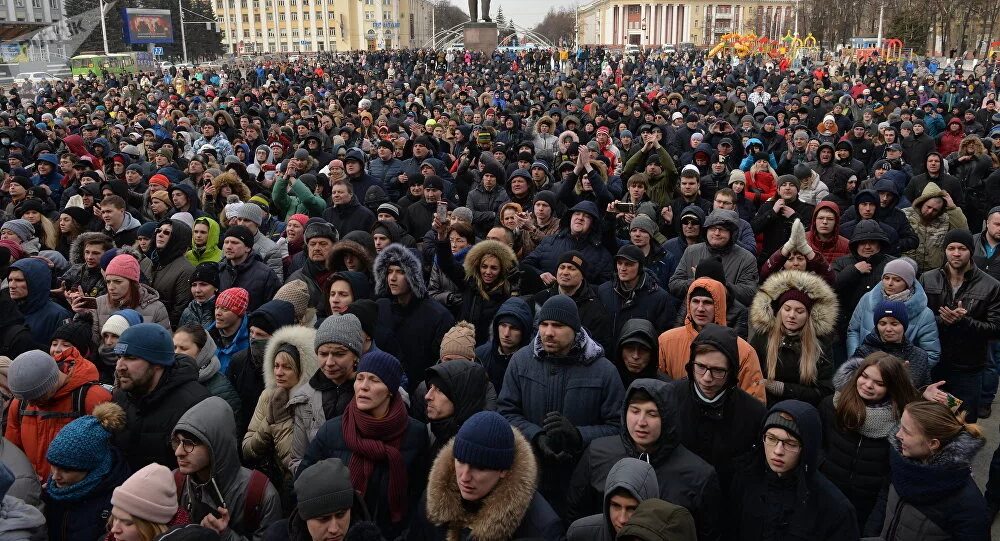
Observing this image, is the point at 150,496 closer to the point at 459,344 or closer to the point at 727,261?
the point at 459,344

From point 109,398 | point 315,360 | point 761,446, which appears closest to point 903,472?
point 761,446

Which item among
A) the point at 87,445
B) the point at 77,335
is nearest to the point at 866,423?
the point at 87,445

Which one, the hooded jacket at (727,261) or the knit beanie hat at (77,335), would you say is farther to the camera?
the hooded jacket at (727,261)

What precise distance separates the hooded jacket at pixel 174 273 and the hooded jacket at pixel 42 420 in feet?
6.87

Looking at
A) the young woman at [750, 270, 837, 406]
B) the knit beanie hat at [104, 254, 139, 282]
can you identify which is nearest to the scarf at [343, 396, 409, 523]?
the young woman at [750, 270, 837, 406]

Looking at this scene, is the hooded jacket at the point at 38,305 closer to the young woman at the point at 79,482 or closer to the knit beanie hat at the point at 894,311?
the young woman at the point at 79,482

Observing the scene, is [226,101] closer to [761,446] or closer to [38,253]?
[38,253]

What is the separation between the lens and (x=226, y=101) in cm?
2034

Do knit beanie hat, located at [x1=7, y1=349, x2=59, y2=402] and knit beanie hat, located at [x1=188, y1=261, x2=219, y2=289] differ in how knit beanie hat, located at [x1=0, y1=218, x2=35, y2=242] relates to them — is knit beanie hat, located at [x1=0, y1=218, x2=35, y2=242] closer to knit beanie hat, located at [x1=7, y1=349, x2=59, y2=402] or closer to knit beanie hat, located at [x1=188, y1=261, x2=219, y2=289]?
knit beanie hat, located at [x1=188, y1=261, x2=219, y2=289]

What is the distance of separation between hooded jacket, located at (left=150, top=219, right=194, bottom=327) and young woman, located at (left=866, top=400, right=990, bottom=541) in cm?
506

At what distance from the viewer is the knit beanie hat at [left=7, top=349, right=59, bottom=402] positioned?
3.85m

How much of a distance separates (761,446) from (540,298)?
210 centimetres

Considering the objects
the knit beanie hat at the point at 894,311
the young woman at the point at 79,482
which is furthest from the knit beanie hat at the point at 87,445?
the knit beanie hat at the point at 894,311

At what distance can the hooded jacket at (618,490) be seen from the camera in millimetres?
2902
